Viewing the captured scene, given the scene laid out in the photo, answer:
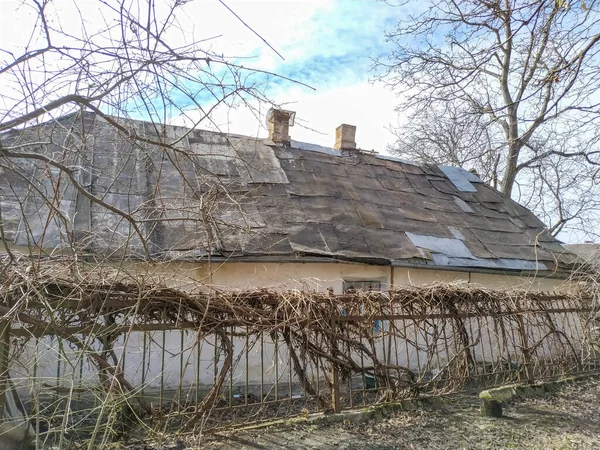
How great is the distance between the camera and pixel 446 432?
5.47 metres

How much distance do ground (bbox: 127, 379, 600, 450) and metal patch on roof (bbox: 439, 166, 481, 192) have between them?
8106mm

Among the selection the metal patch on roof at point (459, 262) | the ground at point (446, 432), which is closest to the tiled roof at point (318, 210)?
the metal patch on roof at point (459, 262)

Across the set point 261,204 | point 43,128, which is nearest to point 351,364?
point 43,128

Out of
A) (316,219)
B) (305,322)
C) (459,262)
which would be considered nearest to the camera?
(305,322)

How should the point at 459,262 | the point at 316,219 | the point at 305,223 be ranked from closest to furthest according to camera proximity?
the point at 305,223 → the point at 316,219 → the point at 459,262

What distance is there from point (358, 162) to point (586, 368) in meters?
7.21

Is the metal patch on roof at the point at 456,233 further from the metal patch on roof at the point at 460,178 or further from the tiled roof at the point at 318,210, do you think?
the metal patch on roof at the point at 460,178

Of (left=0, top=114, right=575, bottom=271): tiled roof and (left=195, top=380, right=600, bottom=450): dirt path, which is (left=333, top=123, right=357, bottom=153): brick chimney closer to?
(left=0, top=114, right=575, bottom=271): tiled roof

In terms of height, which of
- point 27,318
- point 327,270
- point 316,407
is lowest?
point 316,407

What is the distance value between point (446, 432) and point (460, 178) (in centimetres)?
1020

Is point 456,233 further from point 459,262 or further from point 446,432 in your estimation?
point 446,432

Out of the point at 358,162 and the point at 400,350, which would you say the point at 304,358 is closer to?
the point at 400,350

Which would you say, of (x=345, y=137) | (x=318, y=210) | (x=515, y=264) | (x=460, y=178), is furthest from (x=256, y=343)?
(x=460, y=178)

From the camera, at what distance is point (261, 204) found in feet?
31.3
